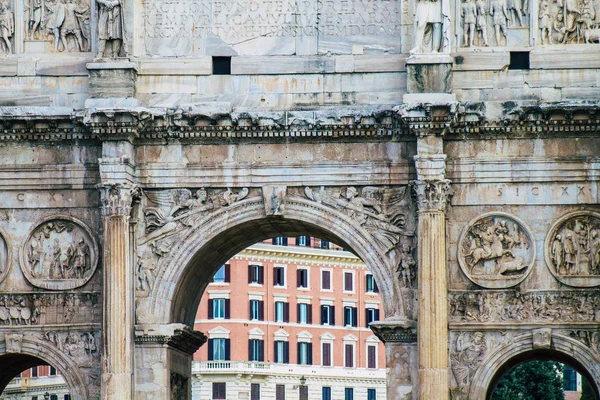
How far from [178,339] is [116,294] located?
1808 mm

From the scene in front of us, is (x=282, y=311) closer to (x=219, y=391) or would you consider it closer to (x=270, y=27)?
(x=219, y=391)

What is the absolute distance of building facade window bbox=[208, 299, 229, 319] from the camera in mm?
81875

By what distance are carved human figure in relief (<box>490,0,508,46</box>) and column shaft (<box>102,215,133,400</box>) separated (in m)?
7.92

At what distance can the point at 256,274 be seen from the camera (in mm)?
82938

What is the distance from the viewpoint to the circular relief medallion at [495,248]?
35.8 meters

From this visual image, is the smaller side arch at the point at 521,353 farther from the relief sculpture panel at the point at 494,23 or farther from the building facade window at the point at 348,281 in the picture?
the building facade window at the point at 348,281

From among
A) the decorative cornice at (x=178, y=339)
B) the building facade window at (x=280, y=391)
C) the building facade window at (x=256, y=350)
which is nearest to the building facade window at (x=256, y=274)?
the building facade window at (x=256, y=350)

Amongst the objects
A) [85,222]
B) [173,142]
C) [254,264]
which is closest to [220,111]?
[173,142]

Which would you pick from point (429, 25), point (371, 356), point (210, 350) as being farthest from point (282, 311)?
point (429, 25)

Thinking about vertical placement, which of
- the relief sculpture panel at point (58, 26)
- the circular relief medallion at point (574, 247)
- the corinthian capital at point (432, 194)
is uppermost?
the relief sculpture panel at point (58, 26)

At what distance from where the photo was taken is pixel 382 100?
36094 mm

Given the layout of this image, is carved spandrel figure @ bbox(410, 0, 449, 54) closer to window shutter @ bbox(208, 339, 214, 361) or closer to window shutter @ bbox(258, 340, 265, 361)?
window shutter @ bbox(208, 339, 214, 361)

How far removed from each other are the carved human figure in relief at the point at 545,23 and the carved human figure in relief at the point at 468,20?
1.26 meters

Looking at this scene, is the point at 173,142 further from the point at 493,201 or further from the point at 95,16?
the point at 493,201
